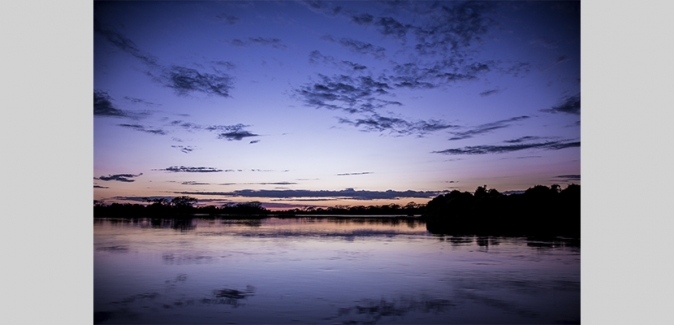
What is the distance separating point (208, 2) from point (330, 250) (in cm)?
749

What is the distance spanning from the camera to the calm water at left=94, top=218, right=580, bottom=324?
21.5 ft

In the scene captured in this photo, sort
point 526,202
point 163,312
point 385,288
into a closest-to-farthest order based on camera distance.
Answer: point 163,312
point 385,288
point 526,202

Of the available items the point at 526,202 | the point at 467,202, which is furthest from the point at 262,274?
the point at 467,202

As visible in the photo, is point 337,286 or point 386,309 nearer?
point 386,309

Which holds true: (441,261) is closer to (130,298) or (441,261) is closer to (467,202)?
(130,298)

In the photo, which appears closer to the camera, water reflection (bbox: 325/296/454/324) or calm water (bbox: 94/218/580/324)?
water reflection (bbox: 325/296/454/324)

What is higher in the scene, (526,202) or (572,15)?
(572,15)

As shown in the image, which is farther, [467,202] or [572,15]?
[467,202]

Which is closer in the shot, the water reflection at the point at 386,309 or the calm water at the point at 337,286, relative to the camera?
the water reflection at the point at 386,309

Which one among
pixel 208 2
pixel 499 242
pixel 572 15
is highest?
pixel 208 2

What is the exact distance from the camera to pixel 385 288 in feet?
26.6

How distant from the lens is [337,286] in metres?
8.24

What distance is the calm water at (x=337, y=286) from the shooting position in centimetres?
654

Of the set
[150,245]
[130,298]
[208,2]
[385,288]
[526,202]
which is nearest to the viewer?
[130,298]
